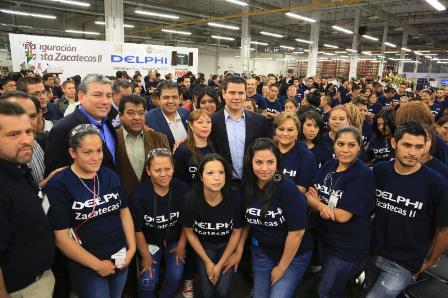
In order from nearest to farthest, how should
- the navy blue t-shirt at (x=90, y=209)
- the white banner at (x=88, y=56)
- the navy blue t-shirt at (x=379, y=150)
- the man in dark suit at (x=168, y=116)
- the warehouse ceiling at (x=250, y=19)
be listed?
1. the navy blue t-shirt at (x=90, y=209)
2. the man in dark suit at (x=168, y=116)
3. the navy blue t-shirt at (x=379, y=150)
4. the white banner at (x=88, y=56)
5. the warehouse ceiling at (x=250, y=19)

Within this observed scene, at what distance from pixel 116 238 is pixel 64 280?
63 centimetres

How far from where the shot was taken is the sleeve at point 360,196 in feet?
6.77

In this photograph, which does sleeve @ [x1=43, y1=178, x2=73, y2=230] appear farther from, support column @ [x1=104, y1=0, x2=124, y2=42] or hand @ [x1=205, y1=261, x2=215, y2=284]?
support column @ [x1=104, y1=0, x2=124, y2=42]

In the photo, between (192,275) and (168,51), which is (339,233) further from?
(168,51)

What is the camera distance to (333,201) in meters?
2.17

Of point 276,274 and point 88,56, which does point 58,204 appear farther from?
point 88,56

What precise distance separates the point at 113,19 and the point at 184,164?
34.3 feet

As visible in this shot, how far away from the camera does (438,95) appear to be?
339 inches

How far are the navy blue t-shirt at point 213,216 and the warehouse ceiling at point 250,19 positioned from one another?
1086 centimetres

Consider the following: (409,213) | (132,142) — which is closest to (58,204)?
(132,142)

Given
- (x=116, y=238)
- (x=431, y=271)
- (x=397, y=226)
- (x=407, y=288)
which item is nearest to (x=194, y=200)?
(x=116, y=238)

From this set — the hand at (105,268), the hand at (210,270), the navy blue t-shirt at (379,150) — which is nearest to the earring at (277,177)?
the hand at (210,270)

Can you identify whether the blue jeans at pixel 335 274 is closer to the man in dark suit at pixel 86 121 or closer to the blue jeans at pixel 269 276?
the blue jeans at pixel 269 276

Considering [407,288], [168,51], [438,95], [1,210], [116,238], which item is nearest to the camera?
[1,210]
